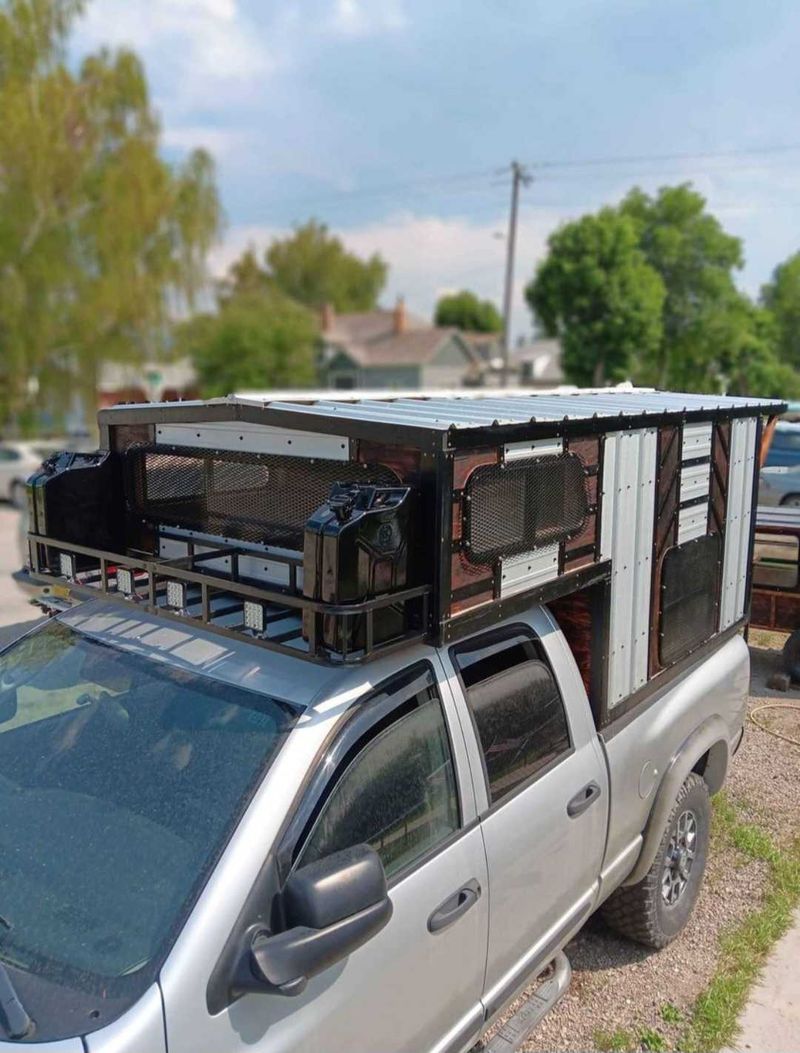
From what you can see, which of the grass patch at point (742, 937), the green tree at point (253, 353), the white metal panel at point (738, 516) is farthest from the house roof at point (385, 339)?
the grass patch at point (742, 937)

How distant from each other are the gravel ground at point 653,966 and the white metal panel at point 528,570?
1710 millimetres

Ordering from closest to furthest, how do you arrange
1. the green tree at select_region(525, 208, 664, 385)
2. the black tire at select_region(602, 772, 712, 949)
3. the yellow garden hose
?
the black tire at select_region(602, 772, 712, 949) → the yellow garden hose → the green tree at select_region(525, 208, 664, 385)

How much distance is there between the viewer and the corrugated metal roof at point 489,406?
2465 millimetres

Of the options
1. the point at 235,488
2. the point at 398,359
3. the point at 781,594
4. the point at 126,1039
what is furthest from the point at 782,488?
the point at 398,359

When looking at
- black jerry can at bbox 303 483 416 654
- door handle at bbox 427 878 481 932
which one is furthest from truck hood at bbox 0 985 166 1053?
black jerry can at bbox 303 483 416 654

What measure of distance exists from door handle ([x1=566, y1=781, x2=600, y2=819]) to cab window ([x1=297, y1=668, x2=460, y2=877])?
606mm

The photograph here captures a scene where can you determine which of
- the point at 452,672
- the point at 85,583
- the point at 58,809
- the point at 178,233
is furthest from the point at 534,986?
the point at 178,233

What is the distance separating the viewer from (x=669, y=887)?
11.8ft

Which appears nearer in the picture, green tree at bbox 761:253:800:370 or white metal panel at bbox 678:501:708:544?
white metal panel at bbox 678:501:708:544

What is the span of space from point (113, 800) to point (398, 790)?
0.73 meters

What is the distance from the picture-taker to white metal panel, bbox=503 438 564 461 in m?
2.52

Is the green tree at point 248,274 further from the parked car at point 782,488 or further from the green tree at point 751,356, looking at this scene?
the parked car at point 782,488

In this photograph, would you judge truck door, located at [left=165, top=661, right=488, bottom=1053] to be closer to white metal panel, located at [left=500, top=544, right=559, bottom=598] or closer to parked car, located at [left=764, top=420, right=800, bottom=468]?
white metal panel, located at [left=500, top=544, right=559, bottom=598]

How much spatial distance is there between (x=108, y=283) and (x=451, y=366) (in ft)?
99.2
